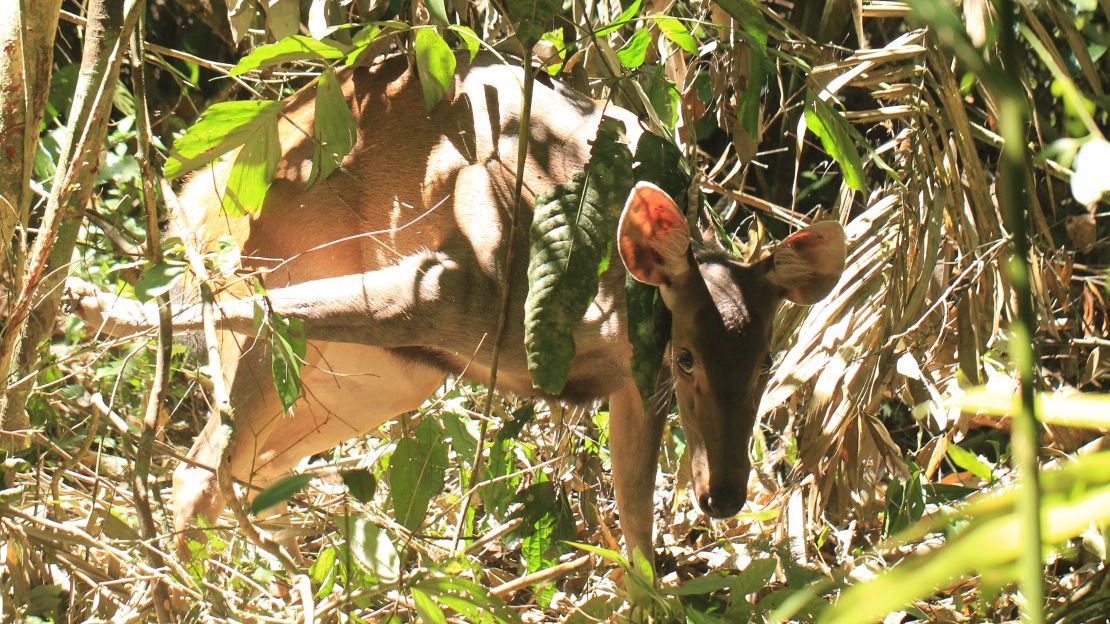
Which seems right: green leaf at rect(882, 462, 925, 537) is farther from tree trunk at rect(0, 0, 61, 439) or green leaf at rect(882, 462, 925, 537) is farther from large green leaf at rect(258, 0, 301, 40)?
tree trunk at rect(0, 0, 61, 439)

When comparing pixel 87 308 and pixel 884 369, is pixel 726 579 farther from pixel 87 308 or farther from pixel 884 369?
pixel 87 308

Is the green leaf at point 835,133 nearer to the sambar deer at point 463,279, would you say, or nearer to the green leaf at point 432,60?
the sambar deer at point 463,279

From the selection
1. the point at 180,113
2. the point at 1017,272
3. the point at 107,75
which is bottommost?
the point at 180,113

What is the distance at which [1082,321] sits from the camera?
468 cm

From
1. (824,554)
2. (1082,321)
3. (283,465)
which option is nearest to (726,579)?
(824,554)

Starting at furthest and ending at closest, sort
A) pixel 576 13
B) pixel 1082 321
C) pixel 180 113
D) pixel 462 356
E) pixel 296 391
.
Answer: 1. pixel 180 113
2. pixel 1082 321
3. pixel 576 13
4. pixel 462 356
5. pixel 296 391

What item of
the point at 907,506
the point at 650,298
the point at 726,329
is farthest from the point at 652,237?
the point at 907,506

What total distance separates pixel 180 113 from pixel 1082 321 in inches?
180

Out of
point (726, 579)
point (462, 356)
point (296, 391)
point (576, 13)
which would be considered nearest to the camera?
point (296, 391)

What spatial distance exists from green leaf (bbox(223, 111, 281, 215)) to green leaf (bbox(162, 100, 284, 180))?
4 centimetres

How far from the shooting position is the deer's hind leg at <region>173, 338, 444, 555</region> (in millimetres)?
3666

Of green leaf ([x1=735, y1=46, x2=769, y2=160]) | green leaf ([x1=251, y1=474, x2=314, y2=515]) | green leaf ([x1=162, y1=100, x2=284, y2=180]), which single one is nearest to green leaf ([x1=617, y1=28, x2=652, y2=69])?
green leaf ([x1=735, y1=46, x2=769, y2=160])

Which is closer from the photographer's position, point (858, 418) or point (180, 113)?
point (858, 418)

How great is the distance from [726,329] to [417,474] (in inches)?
44.0
